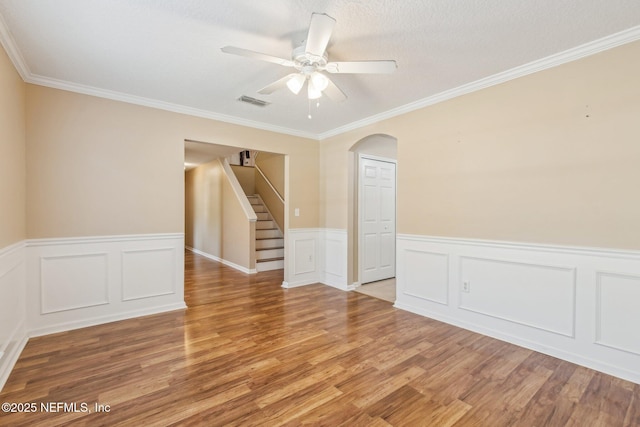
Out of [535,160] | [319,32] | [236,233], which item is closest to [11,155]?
[319,32]

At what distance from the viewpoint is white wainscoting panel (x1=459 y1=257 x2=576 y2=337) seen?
243 cm

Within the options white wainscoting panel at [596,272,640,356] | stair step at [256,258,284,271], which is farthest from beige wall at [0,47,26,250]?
white wainscoting panel at [596,272,640,356]

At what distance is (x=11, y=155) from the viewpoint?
239 centimetres

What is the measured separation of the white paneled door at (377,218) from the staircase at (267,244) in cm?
211

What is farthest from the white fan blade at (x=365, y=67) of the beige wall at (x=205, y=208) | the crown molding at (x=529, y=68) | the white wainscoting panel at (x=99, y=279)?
the beige wall at (x=205, y=208)

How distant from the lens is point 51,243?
9.57 ft

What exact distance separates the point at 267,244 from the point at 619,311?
17.4 feet

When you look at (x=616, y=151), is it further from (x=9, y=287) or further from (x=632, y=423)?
(x=9, y=287)

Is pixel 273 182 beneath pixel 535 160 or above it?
above

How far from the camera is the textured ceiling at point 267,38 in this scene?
6.06 ft

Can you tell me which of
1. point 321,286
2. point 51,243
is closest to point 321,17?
point 51,243

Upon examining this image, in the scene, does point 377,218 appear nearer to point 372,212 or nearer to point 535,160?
point 372,212

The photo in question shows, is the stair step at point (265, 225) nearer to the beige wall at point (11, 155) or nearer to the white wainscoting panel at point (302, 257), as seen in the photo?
the white wainscoting panel at point (302, 257)

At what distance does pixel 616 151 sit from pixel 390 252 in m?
3.37
